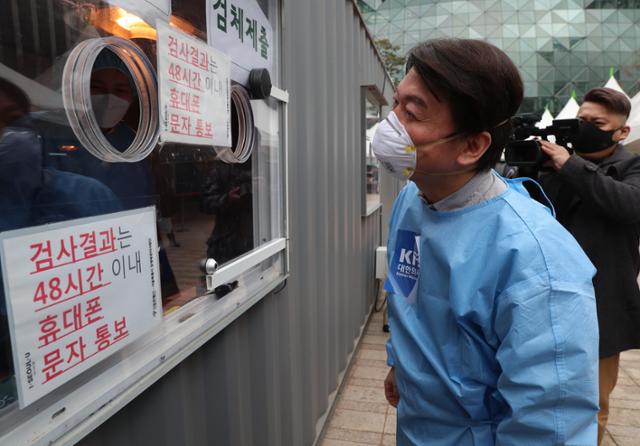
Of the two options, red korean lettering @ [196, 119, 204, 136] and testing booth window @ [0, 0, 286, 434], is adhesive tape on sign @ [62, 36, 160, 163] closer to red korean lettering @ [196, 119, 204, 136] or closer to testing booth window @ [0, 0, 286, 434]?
testing booth window @ [0, 0, 286, 434]

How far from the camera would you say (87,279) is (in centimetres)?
96

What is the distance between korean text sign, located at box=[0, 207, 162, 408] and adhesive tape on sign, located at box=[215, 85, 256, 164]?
610 millimetres

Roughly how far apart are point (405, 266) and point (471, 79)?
2.19 feet

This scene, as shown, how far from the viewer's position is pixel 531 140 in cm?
249

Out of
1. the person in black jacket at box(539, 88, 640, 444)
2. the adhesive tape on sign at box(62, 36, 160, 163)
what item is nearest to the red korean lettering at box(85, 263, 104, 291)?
the adhesive tape on sign at box(62, 36, 160, 163)

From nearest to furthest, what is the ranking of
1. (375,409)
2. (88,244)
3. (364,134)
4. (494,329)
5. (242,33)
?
(88,244) < (494,329) < (242,33) < (375,409) < (364,134)

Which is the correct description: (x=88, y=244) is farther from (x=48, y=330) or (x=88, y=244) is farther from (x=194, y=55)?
(x=194, y=55)

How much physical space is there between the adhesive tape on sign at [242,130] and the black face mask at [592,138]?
1.95 meters

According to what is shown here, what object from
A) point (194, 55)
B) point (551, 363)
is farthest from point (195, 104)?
point (551, 363)

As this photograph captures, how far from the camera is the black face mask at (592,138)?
101 inches

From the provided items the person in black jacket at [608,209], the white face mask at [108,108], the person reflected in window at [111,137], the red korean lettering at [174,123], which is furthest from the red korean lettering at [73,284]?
the person in black jacket at [608,209]

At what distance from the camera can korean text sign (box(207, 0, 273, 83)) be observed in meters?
1.51

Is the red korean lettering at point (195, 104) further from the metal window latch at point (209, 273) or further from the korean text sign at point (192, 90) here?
the metal window latch at point (209, 273)

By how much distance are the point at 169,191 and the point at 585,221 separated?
7.58ft
